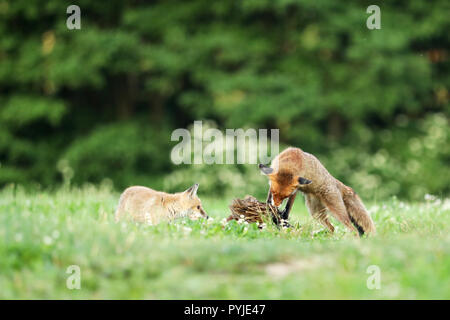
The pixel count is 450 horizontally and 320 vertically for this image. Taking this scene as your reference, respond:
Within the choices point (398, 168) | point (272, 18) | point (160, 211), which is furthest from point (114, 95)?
point (160, 211)

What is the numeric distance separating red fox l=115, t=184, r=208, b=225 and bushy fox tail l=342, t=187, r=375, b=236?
73.7 inches

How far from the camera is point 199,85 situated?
18.6 m

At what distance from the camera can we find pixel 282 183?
647cm

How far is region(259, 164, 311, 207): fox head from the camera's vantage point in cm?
645

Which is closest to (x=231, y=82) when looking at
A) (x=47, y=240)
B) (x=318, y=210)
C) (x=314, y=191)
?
(x=318, y=210)

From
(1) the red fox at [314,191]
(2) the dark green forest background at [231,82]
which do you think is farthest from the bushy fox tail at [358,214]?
(2) the dark green forest background at [231,82]

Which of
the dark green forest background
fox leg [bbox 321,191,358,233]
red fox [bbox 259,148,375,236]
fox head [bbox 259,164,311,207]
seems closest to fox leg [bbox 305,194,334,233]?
red fox [bbox 259,148,375,236]

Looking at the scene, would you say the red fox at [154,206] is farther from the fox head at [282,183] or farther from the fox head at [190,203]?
the fox head at [282,183]

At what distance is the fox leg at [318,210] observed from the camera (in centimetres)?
695

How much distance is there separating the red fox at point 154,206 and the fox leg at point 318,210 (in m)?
1.38

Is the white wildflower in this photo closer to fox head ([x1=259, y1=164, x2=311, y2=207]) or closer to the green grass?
the green grass

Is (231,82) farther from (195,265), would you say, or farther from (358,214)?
(195,265)

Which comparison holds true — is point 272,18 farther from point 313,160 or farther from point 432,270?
point 432,270
